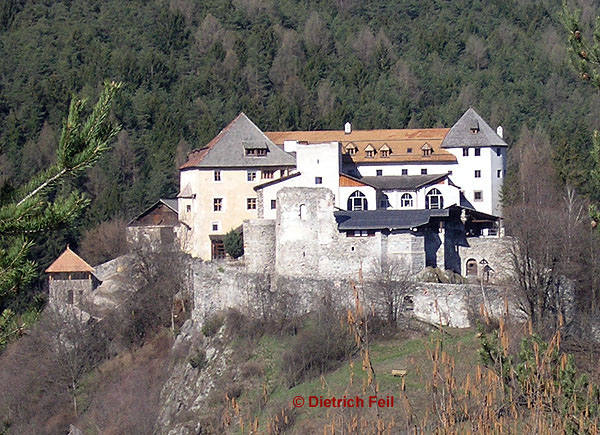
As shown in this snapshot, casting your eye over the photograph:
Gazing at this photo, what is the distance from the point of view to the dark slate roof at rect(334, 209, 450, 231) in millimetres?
35469

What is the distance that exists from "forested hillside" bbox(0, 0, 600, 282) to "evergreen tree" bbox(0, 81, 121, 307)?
49.5m

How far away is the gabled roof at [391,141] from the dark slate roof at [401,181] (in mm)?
1112

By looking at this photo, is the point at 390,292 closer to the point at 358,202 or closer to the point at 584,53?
the point at 358,202

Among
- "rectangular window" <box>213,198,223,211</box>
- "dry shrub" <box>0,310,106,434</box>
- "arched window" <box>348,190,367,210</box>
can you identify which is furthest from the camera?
"rectangular window" <box>213,198,223,211</box>

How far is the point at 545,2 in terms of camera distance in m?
106

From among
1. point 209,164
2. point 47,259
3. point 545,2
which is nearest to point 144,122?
point 47,259

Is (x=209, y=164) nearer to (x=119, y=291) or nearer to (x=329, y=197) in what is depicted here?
(x=119, y=291)

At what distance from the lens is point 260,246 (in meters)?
38.6

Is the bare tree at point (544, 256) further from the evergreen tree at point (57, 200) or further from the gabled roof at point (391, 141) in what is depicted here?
the evergreen tree at point (57, 200)

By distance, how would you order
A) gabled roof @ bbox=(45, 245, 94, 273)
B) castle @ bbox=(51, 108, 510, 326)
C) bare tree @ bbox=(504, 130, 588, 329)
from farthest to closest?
gabled roof @ bbox=(45, 245, 94, 273) → castle @ bbox=(51, 108, 510, 326) → bare tree @ bbox=(504, 130, 588, 329)

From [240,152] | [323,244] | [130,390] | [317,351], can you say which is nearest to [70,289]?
[130,390]

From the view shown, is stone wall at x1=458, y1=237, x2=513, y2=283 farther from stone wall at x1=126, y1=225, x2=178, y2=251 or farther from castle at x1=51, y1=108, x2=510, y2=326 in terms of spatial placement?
stone wall at x1=126, y1=225, x2=178, y2=251

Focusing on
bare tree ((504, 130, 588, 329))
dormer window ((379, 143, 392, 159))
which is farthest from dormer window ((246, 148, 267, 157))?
bare tree ((504, 130, 588, 329))

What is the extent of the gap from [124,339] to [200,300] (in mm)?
5054
